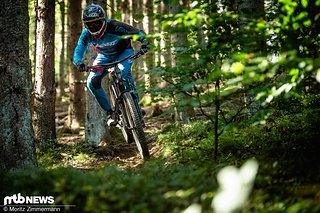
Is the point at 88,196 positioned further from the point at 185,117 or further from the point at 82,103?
the point at 82,103

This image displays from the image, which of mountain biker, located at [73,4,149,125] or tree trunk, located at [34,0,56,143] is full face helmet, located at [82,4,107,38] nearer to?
mountain biker, located at [73,4,149,125]

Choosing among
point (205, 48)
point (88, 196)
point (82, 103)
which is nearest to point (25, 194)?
point (88, 196)

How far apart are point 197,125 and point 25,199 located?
15.9ft

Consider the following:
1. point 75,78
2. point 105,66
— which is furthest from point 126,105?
point 75,78

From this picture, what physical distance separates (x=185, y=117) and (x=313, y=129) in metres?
5.38

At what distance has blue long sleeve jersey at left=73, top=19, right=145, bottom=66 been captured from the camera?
281 inches

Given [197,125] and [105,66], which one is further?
[197,125]

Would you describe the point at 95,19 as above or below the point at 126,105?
above

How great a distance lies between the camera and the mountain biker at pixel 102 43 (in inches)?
271

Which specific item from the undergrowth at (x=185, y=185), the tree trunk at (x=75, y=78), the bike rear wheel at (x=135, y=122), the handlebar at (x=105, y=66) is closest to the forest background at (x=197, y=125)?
the undergrowth at (x=185, y=185)

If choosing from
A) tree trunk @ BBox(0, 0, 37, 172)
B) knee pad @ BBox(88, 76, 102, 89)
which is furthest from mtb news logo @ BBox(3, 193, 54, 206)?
knee pad @ BBox(88, 76, 102, 89)

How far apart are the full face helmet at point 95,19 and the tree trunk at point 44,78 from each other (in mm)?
2447

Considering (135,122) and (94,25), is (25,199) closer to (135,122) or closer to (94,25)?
(135,122)

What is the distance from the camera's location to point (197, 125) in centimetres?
779
